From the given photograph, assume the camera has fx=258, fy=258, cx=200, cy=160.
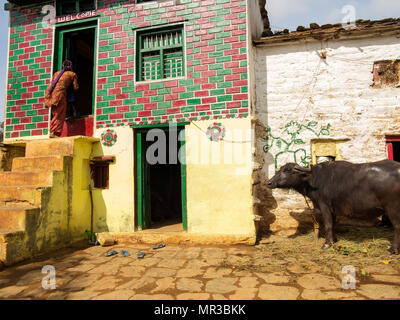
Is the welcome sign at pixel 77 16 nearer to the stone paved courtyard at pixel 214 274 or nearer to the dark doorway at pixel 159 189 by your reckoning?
the dark doorway at pixel 159 189

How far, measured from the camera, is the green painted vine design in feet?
21.6

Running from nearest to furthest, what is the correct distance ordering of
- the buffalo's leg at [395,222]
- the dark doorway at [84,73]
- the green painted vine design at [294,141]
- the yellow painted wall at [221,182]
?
1. the buffalo's leg at [395,222]
2. the yellow painted wall at [221,182]
3. the green painted vine design at [294,141]
4. the dark doorway at [84,73]

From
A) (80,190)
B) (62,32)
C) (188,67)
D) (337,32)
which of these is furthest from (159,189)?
(337,32)

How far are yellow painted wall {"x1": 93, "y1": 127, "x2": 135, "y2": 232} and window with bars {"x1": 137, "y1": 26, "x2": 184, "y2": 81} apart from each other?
164 centimetres

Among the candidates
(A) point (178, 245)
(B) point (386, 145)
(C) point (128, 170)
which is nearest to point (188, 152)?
(C) point (128, 170)

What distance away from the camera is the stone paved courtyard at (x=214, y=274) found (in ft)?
11.0

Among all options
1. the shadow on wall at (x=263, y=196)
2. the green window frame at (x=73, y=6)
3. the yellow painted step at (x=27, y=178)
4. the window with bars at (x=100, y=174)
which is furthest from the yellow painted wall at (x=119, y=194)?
the green window frame at (x=73, y=6)

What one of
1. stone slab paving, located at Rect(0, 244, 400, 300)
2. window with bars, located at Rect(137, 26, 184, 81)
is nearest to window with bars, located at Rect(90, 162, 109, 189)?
stone slab paving, located at Rect(0, 244, 400, 300)

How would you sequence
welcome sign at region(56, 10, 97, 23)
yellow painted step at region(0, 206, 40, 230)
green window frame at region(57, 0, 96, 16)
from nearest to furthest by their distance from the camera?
yellow painted step at region(0, 206, 40, 230) < welcome sign at region(56, 10, 97, 23) < green window frame at region(57, 0, 96, 16)

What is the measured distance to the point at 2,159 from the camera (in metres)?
6.68

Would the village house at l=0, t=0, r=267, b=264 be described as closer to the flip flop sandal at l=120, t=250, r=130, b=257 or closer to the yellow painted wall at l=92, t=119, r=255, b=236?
the yellow painted wall at l=92, t=119, r=255, b=236

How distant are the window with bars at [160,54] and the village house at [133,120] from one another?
0.03m

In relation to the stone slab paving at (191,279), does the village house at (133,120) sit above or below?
above

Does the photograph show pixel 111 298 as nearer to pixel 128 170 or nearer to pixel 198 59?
pixel 128 170
